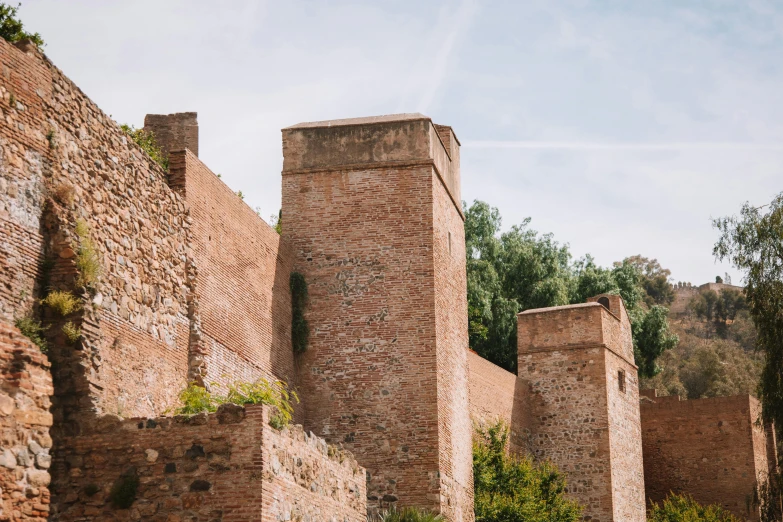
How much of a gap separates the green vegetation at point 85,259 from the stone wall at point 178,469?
4.58 feet

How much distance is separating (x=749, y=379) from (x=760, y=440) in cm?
2050

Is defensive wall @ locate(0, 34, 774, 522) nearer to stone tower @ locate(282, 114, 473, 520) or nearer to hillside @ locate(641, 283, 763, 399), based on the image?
stone tower @ locate(282, 114, 473, 520)

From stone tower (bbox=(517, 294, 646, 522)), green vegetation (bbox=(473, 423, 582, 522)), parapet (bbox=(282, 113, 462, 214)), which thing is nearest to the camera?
parapet (bbox=(282, 113, 462, 214))

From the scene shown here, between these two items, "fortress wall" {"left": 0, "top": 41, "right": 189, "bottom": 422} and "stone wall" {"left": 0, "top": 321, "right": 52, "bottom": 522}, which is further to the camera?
"fortress wall" {"left": 0, "top": 41, "right": 189, "bottom": 422}

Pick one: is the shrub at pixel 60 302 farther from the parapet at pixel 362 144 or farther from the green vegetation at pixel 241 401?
the parapet at pixel 362 144

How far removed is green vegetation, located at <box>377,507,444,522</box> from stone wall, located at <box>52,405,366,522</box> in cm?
543

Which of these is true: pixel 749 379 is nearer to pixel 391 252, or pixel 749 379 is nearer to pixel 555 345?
pixel 555 345

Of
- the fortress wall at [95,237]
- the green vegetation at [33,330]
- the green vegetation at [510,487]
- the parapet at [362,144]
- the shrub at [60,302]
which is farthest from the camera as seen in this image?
the green vegetation at [510,487]

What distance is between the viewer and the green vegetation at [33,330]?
979 cm

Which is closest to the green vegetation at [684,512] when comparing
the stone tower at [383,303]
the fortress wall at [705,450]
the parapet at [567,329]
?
the fortress wall at [705,450]

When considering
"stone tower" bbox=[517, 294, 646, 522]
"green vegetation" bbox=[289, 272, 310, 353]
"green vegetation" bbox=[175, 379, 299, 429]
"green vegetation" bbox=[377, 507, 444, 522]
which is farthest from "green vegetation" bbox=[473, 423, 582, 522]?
"green vegetation" bbox=[175, 379, 299, 429]

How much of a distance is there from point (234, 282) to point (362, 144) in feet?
12.5

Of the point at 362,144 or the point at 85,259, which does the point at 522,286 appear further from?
the point at 85,259

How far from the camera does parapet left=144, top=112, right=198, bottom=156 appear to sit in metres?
15.5
